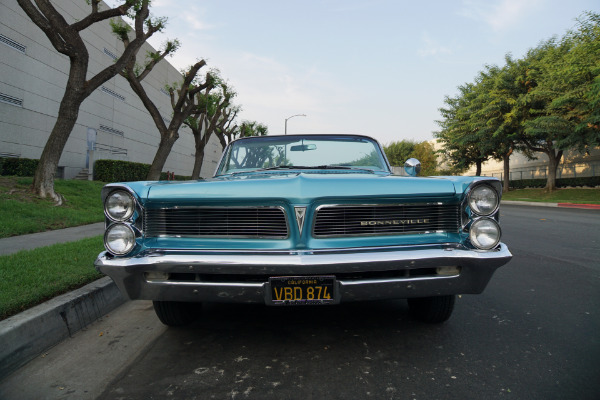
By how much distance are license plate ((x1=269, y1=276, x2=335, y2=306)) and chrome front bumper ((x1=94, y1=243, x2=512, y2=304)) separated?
0.03m

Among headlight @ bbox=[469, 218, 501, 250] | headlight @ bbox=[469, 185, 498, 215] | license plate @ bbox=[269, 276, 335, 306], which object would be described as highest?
headlight @ bbox=[469, 185, 498, 215]

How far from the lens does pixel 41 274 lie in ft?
11.9

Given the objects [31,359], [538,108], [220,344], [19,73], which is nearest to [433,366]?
[220,344]

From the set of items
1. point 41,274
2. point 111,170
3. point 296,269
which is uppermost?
point 111,170

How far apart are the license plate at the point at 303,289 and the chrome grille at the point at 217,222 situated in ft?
0.98

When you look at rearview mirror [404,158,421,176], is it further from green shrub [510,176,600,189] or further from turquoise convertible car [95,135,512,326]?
green shrub [510,176,600,189]

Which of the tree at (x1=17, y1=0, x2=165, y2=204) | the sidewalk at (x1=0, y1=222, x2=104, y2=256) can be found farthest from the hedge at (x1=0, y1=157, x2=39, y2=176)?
the sidewalk at (x1=0, y1=222, x2=104, y2=256)

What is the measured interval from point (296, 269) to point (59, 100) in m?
20.3

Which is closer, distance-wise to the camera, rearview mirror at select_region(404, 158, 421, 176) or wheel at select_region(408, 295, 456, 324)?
wheel at select_region(408, 295, 456, 324)

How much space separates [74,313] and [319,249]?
6.65 feet

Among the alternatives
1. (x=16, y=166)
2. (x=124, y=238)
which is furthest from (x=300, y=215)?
(x=16, y=166)

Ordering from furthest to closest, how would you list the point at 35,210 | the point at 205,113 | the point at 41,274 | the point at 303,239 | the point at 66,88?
the point at 205,113, the point at 66,88, the point at 35,210, the point at 41,274, the point at 303,239

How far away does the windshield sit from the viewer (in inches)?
148

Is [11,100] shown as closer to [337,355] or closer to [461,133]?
[337,355]
